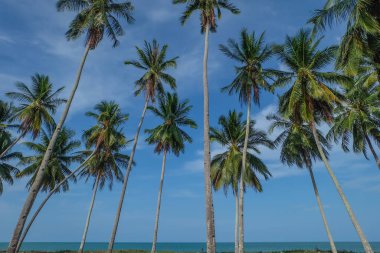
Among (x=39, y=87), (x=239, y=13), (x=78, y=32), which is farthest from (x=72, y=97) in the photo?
(x=39, y=87)

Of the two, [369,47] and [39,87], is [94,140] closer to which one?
[39,87]

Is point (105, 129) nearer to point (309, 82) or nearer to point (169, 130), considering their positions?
point (169, 130)

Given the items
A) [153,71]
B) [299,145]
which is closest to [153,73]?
[153,71]

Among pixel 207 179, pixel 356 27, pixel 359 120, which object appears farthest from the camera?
pixel 359 120

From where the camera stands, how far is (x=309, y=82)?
2258cm

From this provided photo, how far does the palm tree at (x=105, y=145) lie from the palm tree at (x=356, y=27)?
2376cm

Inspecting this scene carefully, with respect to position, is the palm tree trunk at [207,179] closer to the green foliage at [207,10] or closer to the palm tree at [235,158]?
the green foliage at [207,10]

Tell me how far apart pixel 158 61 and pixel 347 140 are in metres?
19.5

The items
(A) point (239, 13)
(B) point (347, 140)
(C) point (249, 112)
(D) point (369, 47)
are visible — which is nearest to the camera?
(D) point (369, 47)

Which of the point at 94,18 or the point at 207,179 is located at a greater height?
the point at 94,18

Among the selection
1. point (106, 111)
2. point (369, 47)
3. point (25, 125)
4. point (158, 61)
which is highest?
point (158, 61)

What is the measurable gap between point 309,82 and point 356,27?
1202cm

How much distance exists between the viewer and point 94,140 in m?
32.8


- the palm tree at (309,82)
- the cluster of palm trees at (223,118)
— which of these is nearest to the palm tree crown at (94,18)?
the cluster of palm trees at (223,118)
